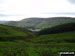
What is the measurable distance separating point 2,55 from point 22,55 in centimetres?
851

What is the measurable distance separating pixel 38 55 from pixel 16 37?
67.0m

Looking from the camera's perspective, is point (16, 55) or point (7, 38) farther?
point (7, 38)

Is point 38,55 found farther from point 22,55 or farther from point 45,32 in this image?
point 45,32

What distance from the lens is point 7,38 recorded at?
120m

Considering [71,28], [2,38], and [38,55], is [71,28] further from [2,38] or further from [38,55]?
[38,55]

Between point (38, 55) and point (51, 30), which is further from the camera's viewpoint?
point (51, 30)

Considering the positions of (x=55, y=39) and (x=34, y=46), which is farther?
(x=55, y=39)

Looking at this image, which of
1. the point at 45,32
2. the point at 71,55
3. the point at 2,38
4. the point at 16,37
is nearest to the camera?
the point at 71,55

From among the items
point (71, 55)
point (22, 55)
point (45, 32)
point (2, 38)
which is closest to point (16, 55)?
point (22, 55)

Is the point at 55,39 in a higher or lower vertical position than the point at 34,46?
lower

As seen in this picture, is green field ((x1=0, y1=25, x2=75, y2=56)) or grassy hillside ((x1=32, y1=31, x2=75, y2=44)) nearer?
green field ((x1=0, y1=25, x2=75, y2=56))

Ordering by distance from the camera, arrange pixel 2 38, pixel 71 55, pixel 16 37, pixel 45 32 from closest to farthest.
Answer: pixel 71 55, pixel 2 38, pixel 16 37, pixel 45 32

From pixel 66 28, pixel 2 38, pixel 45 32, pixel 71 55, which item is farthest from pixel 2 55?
pixel 66 28

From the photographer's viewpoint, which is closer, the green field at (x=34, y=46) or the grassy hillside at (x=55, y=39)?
the green field at (x=34, y=46)
